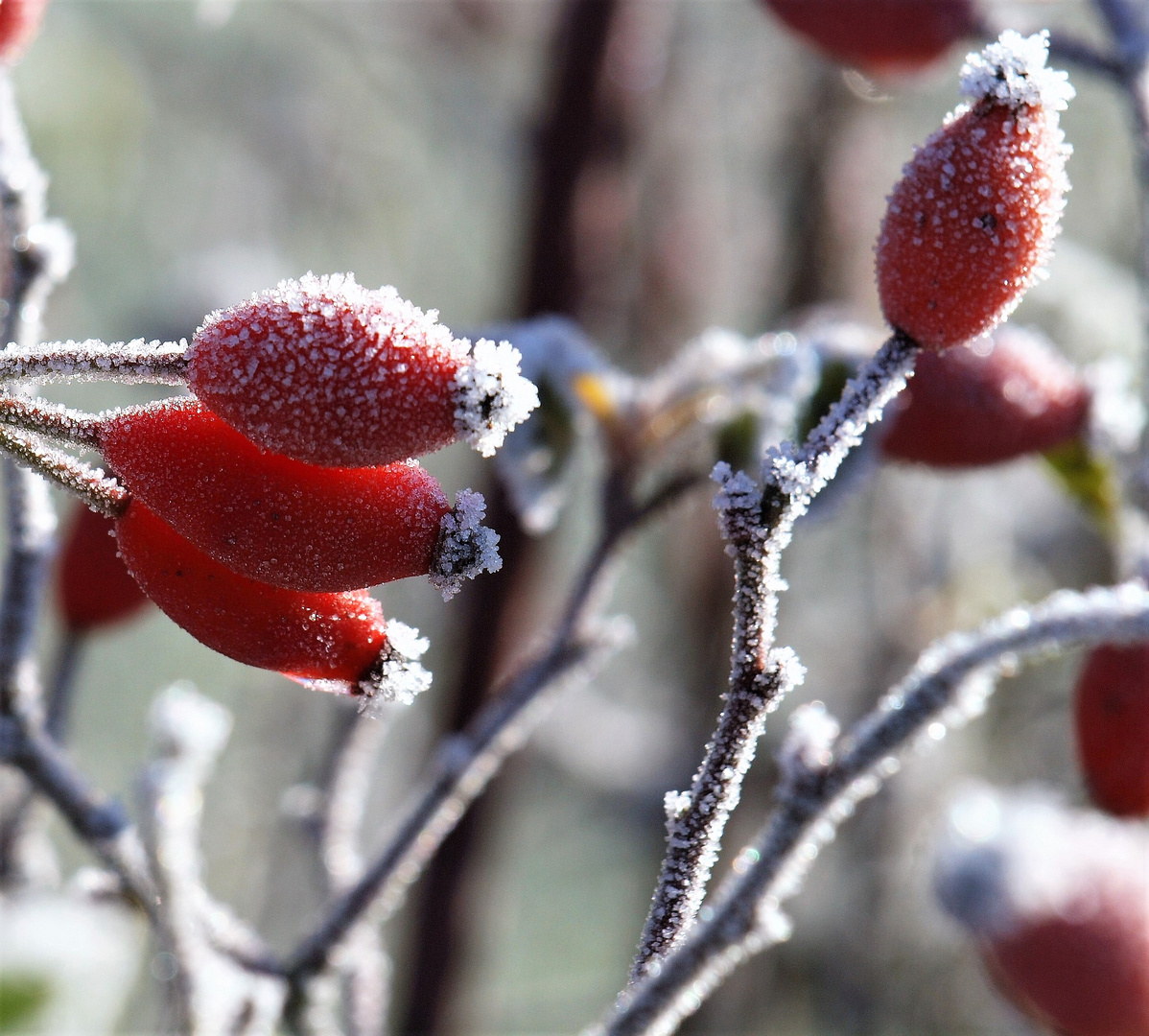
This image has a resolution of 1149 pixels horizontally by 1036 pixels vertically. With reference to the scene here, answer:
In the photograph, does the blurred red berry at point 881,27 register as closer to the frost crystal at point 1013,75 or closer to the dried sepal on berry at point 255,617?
the frost crystal at point 1013,75

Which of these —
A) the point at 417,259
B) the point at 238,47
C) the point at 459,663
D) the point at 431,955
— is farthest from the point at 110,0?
the point at 431,955

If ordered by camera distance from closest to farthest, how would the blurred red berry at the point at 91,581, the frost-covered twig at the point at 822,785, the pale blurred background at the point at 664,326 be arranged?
the frost-covered twig at the point at 822,785 → the blurred red berry at the point at 91,581 → the pale blurred background at the point at 664,326

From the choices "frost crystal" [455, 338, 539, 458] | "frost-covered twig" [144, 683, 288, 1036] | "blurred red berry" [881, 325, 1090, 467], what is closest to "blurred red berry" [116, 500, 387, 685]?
"frost crystal" [455, 338, 539, 458]

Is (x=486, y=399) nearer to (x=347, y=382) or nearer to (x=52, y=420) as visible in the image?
(x=347, y=382)

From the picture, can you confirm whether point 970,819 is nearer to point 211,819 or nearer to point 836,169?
point 836,169

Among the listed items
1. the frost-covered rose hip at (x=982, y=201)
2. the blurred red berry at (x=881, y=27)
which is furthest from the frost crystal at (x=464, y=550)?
the blurred red berry at (x=881, y=27)

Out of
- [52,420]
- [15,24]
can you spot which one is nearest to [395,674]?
[52,420]
